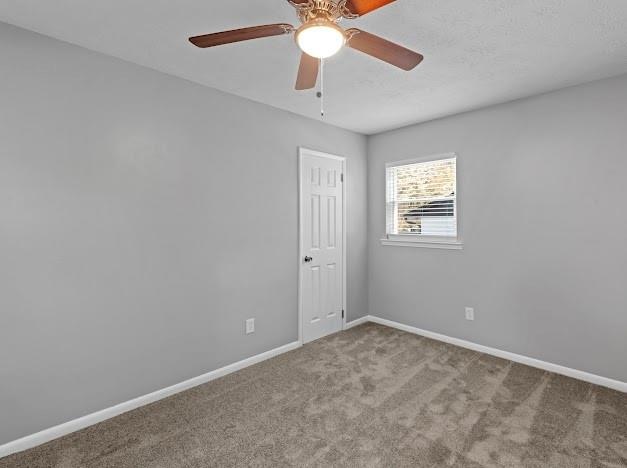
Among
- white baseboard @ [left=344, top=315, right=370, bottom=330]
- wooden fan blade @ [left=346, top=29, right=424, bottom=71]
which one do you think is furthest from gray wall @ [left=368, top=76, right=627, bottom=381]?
wooden fan blade @ [left=346, top=29, right=424, bottom=71]

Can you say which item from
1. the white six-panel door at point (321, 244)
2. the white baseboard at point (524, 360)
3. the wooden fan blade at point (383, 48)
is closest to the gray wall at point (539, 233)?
the white baseboard at point (524, 360)

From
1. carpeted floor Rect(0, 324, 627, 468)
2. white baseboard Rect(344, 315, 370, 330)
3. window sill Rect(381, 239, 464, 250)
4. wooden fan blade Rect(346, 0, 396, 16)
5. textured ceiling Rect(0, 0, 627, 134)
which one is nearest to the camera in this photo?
wooden fan blade Rect(346, 0, 396, 16)

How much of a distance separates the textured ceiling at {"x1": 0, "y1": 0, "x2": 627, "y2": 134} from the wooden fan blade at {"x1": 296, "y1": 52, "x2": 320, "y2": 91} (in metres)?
0.34

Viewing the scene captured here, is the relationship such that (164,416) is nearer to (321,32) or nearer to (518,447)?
(518,447)

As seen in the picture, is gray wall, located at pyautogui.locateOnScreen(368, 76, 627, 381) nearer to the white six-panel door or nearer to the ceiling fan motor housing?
the white six-panel door

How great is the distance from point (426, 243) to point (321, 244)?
3.91ft

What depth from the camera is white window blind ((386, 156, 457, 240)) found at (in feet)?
11.8

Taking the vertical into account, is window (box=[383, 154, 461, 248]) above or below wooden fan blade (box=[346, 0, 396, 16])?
below

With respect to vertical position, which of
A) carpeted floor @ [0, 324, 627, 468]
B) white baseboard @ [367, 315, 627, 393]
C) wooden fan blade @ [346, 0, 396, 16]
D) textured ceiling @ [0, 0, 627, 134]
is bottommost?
carpeted floor @ [0, 324, 627, 468]

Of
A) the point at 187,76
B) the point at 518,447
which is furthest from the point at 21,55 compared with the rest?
the point at 518,447

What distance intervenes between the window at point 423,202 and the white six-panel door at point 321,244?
2.21 ft

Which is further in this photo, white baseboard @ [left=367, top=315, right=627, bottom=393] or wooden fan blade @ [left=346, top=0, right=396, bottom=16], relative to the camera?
white baseboard @ [left=367, top=315, right=627, bottom=393]

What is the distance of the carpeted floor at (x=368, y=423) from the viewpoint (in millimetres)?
1890

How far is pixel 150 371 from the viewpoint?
2.49m
